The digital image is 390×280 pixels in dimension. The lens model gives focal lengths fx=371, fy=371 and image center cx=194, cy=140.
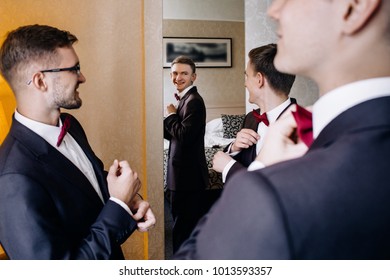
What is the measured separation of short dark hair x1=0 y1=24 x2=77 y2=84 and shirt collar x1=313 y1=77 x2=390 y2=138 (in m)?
0.75

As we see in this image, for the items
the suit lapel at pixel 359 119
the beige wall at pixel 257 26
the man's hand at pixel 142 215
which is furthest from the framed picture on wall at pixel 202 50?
the suit lapel at pixel 359 119

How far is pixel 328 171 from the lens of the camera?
15.4 inches

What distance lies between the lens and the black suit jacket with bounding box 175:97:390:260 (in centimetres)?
37

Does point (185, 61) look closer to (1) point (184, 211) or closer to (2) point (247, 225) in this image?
(1) point (184, 211)

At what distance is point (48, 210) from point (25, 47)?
1.41 ft

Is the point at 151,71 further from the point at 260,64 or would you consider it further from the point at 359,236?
the point at 359,236

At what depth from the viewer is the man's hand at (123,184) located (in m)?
0.90

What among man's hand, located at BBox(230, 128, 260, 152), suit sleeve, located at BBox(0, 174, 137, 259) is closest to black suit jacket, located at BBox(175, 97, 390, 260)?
suit sleeve, located at BBox(0, 174, 137, 259)

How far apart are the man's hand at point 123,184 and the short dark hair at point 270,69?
2.05 feet

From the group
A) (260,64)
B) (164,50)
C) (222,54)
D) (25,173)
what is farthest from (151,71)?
(25,173)

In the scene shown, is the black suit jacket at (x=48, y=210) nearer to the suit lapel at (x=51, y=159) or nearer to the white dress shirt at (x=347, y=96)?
the suit lapel at (x=51, y=159)

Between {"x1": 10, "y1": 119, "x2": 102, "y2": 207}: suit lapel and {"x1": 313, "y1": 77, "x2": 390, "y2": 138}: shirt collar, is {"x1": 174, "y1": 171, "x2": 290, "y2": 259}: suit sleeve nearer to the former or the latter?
{"x1": 313, "y1": 77, "x2": 390, "y2": 138}: shirt collar

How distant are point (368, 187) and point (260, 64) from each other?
0.97 meters

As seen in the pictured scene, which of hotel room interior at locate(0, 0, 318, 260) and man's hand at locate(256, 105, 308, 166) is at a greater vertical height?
hotel room interior at locate(0, 0, 318, 260)
